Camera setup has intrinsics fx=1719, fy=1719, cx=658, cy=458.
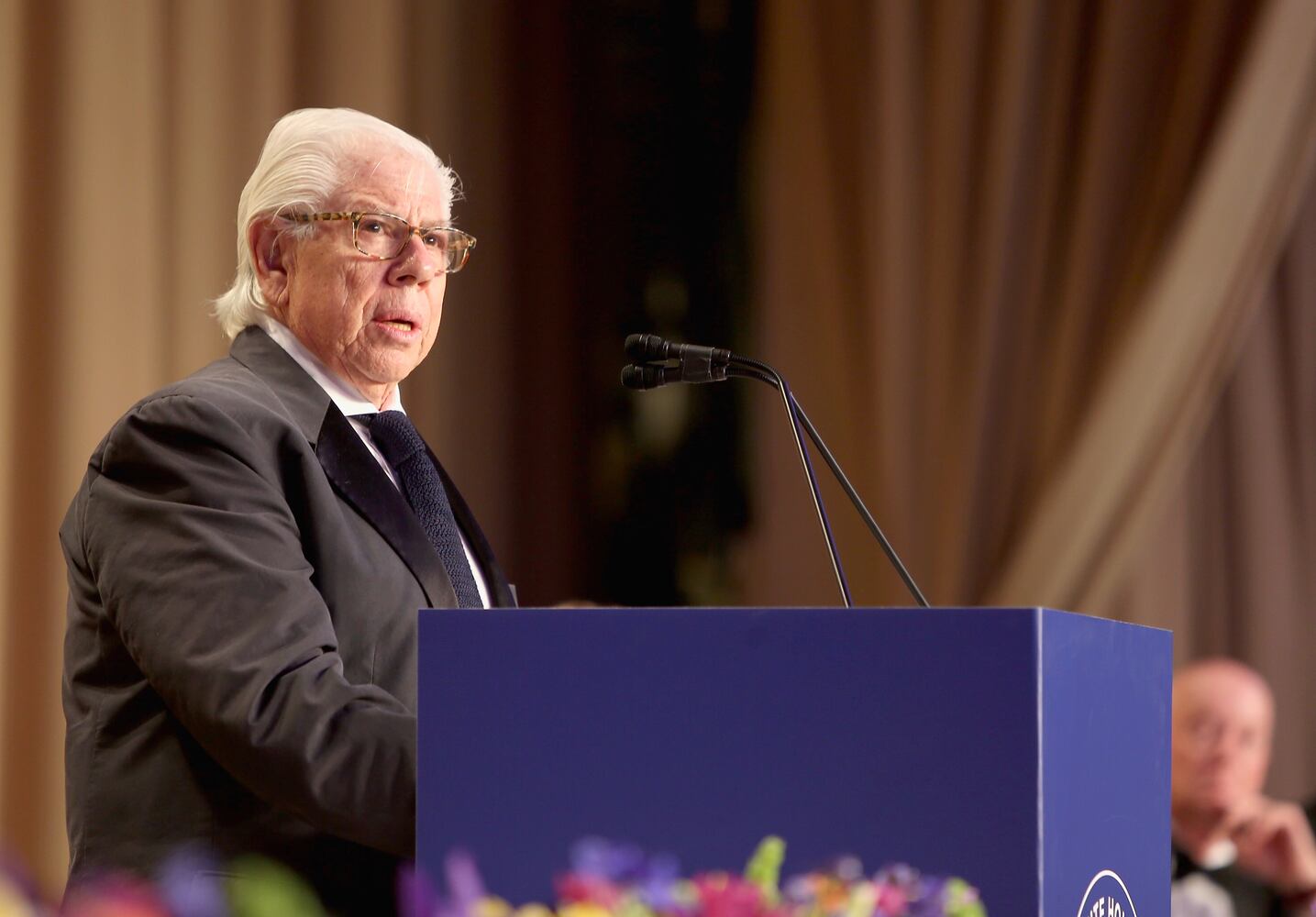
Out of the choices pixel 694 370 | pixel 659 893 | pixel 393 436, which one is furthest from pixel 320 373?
pixel 659 893

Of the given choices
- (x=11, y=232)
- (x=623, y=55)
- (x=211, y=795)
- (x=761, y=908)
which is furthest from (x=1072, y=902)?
(x=623, y=55)

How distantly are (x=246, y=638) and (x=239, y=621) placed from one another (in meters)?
0.03

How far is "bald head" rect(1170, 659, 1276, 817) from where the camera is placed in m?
3.50

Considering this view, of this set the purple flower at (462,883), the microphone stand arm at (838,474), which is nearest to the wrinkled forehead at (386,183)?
the microphone stand arm at (838,474)

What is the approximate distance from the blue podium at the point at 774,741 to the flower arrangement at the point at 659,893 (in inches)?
0.5

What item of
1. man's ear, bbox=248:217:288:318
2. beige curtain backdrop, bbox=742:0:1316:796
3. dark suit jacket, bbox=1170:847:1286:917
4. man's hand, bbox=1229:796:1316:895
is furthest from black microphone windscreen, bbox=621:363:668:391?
beige curtain backdrop, bbox=742:0:1316:796

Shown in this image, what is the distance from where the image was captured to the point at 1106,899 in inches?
54.1

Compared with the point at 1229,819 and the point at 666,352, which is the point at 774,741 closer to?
the point at 666,352

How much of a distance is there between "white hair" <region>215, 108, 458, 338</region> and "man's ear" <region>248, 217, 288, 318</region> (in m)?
0.01

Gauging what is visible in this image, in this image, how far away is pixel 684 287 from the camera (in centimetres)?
520

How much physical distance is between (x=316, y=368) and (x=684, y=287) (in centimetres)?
295

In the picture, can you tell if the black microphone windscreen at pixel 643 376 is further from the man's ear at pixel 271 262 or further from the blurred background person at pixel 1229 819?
the blurred background person at pixel 1229 819

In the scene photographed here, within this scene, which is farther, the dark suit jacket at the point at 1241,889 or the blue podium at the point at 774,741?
the dark suit jacket at the point at 1241,889

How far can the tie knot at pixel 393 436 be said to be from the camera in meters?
2.30
